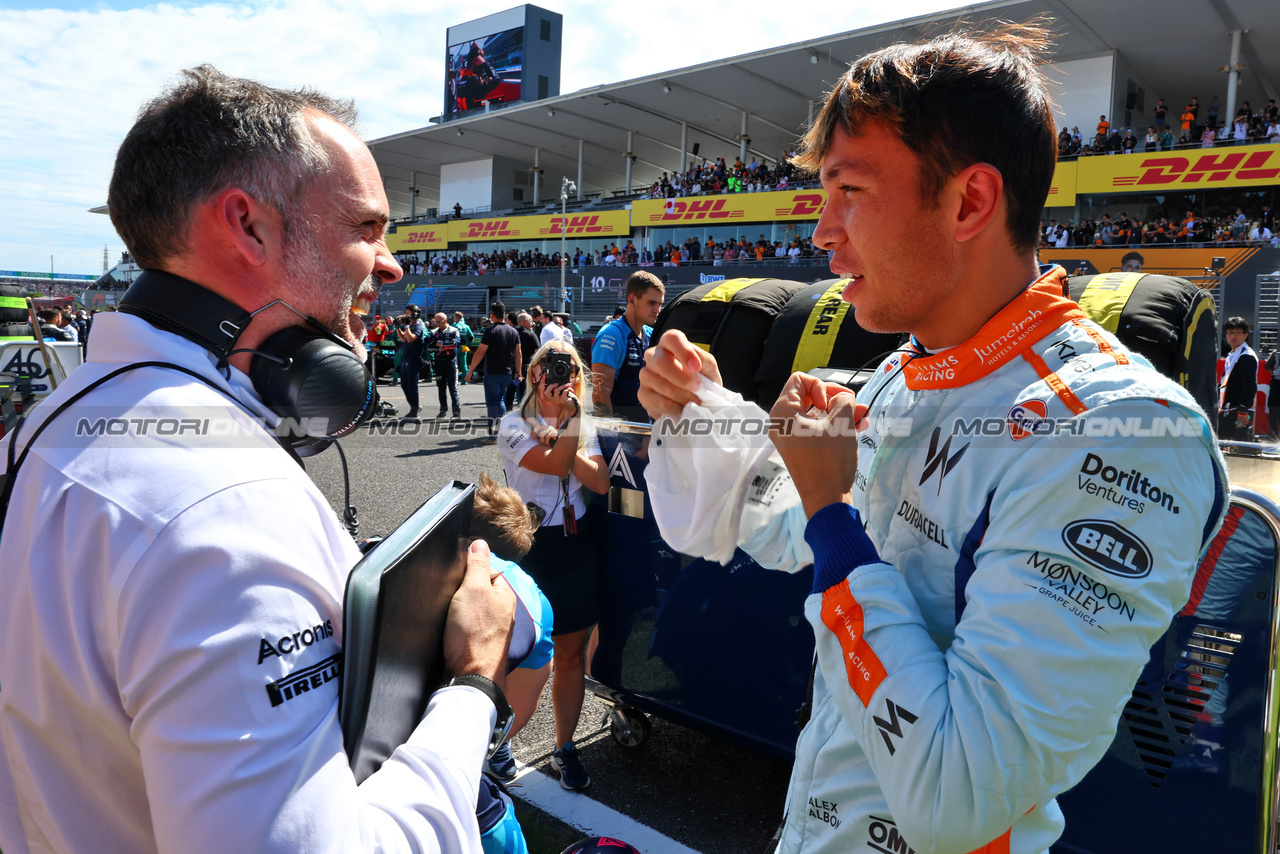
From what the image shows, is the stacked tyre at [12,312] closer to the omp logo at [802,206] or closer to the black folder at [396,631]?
the black folder at [396,631]

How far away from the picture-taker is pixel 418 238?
46781 mm

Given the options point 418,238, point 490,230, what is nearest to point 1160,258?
point 490,230

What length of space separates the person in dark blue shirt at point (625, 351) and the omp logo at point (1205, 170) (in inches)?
855

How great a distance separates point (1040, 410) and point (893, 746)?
48cm

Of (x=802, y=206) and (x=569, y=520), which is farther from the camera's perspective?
(x=802, y=206)

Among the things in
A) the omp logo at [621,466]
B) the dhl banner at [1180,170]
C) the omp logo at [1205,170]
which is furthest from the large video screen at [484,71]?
the omp logo at [621,466]

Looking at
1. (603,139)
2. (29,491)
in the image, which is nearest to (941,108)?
(29,491)

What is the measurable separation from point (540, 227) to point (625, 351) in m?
35.6

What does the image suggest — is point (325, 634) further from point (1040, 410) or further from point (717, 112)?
point (717, 112)

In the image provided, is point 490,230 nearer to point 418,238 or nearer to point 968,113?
point 418,238

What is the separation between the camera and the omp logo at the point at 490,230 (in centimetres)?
4225

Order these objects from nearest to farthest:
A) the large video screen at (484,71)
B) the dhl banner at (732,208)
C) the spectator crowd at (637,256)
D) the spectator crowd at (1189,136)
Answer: the spectator crowd at (1189,136) < the spectator crowd at (637,256) < the dhl banner at (732,208) < the large video screen at (484,71)

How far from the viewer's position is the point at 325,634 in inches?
34.8

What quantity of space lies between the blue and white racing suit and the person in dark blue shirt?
5.07 meters
